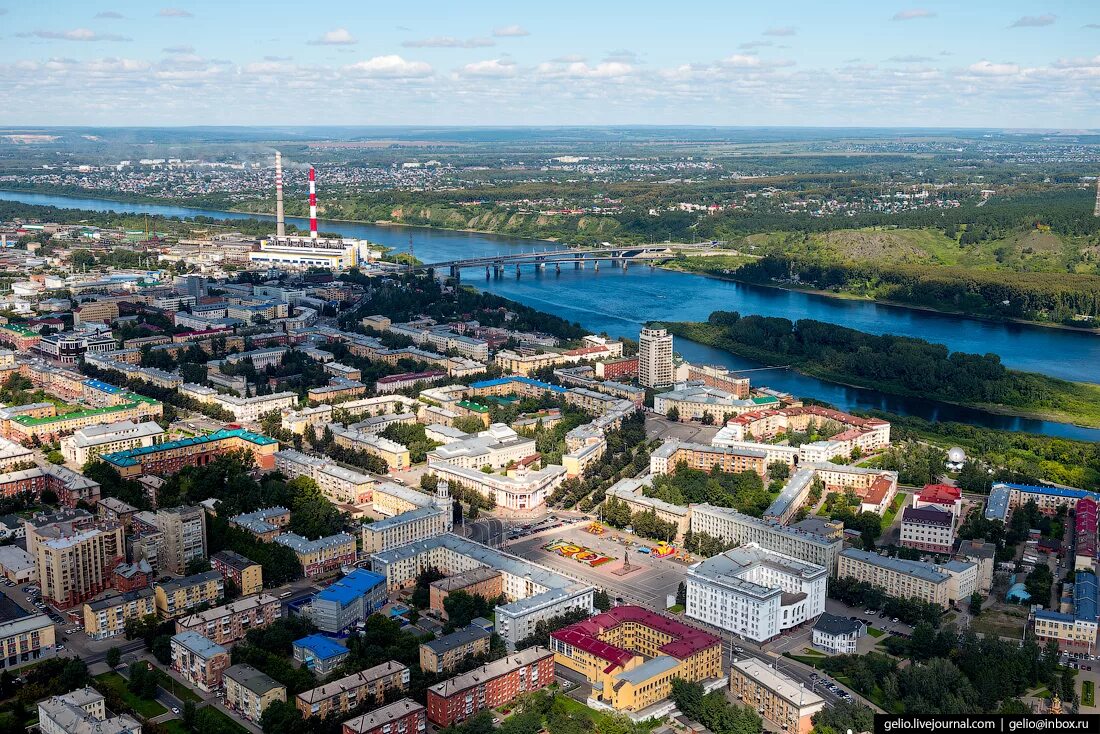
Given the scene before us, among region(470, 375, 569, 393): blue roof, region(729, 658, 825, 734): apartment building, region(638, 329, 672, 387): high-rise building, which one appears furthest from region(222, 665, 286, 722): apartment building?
region(638, 329, 672, 387): high-rise building

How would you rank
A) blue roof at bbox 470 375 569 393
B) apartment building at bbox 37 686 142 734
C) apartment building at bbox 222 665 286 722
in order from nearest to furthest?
apartment building at bbox 37 686 142 734 → apartment building at bbox 222 665 286 722 → blue roof at bbox 470 375 569 393

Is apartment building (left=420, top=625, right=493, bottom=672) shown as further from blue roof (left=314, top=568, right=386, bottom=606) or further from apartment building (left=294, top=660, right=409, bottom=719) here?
→ blue roof (left=314, top=568, right=386, bottom=606)

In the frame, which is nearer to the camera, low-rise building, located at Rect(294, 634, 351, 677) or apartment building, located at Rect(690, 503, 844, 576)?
low-rise building, located at Rect(294, 634, 351, 677)

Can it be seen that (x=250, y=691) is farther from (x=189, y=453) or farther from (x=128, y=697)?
(x=189, y=453)

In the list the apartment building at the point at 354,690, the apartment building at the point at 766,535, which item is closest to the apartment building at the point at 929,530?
the apartment building at the point at 766,535

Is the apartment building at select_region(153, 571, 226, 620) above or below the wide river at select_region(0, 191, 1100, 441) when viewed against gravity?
below

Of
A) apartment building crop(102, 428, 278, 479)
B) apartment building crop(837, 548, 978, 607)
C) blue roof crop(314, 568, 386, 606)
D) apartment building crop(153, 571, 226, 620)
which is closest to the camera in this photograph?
blue roof crop(314, 568, 386, 606)

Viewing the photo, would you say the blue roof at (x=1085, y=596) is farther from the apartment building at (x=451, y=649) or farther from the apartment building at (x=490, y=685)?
the apartment building at (x=451, y=649)
